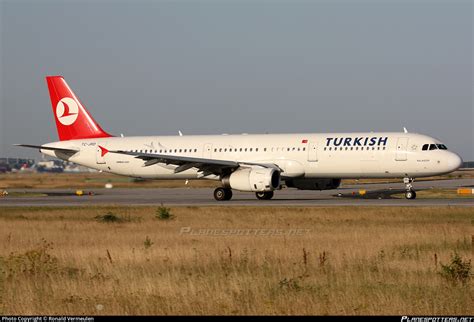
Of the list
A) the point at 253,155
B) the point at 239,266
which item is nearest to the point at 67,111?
the point at 253,155

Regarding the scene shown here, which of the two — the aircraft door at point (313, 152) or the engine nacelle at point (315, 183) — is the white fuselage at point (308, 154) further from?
the engine nacelle at point (315, 183)

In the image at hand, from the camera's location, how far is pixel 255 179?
45.9 m

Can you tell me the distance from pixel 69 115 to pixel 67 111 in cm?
36

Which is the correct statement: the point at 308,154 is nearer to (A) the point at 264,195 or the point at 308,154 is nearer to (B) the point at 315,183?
(B) the point at 315,183

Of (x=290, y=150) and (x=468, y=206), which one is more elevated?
(x=290, y=150)

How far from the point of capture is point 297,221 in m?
32.0

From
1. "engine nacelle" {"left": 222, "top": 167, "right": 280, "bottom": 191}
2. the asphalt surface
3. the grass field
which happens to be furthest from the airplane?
the grass field

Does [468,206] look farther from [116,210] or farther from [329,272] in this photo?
[329,272]

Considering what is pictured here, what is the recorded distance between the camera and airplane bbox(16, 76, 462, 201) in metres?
46.0

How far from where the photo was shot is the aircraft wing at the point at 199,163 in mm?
47781

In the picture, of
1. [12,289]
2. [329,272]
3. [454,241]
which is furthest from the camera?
[454,241]

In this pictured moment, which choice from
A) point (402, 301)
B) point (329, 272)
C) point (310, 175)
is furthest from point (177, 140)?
point (402, 301)

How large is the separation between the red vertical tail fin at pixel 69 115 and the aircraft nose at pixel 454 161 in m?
Answer: 24.8

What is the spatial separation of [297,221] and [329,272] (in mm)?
14505
